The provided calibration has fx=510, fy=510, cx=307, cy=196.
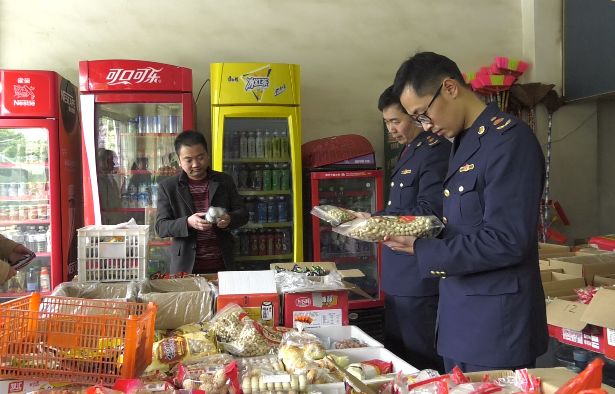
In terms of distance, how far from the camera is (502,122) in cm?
175

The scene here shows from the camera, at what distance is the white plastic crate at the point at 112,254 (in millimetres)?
2363

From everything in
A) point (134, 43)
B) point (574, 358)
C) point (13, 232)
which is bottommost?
point (574, 358)

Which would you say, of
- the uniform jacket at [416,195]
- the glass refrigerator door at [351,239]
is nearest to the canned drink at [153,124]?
the glass refrigerator door at [351,239]

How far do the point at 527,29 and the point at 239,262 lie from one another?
3.97 meters

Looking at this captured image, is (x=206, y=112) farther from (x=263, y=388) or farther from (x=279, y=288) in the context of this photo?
(x=263, y=388)

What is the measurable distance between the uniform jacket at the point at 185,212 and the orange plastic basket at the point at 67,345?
1.65 metres

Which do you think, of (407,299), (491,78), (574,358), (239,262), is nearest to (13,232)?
(239,262)

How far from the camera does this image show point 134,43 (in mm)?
4691

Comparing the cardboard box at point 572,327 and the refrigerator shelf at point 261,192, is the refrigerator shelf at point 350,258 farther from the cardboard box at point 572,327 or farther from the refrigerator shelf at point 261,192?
the cardboard box at point 572,327

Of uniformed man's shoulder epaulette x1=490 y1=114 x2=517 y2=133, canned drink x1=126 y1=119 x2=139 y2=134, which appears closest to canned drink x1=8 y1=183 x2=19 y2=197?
canned drink x1=126 y1=119 x2=139 y2=134

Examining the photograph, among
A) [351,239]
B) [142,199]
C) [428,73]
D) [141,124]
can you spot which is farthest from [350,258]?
[428,73]

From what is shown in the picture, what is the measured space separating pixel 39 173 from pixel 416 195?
3.14 m

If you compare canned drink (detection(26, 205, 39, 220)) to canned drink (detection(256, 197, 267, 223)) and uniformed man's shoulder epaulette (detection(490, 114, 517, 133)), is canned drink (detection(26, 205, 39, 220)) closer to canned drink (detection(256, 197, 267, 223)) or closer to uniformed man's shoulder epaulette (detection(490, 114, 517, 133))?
canned drink (detection(256, 197, 267, 223))

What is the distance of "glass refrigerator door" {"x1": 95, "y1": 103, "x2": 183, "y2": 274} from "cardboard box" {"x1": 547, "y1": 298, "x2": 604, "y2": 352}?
2.90m
